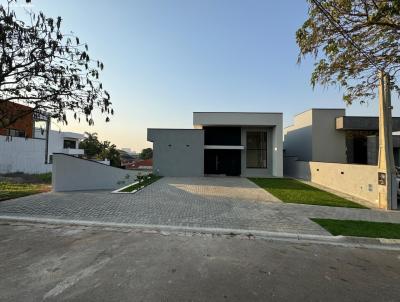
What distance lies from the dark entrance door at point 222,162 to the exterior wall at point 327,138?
725 centimetres

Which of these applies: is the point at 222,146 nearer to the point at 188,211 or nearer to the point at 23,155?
the point at 188,211

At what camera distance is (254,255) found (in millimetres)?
5309

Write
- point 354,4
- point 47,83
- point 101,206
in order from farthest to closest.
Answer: point 47,83, point 101,206, point 354,4

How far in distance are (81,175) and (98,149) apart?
49.2m

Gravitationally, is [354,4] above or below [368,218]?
above

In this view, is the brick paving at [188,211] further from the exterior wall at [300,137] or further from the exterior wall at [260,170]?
the exterior wall at [300,137]

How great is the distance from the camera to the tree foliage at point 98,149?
2298 inches

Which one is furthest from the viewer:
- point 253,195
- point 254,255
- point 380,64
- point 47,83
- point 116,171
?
point 116,171

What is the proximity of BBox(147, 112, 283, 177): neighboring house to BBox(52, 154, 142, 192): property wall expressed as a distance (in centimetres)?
707

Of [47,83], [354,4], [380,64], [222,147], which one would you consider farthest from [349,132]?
[47,83]

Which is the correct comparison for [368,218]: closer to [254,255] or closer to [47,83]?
[254,255]

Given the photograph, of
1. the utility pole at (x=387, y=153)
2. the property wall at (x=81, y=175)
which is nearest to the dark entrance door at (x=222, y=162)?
the property wall at (x=81, y=175)

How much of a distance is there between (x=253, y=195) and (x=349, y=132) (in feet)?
53.3

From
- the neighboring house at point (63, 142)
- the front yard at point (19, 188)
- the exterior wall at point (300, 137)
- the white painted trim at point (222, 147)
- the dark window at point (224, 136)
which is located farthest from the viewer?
the neighboring house at point (63, 142)
